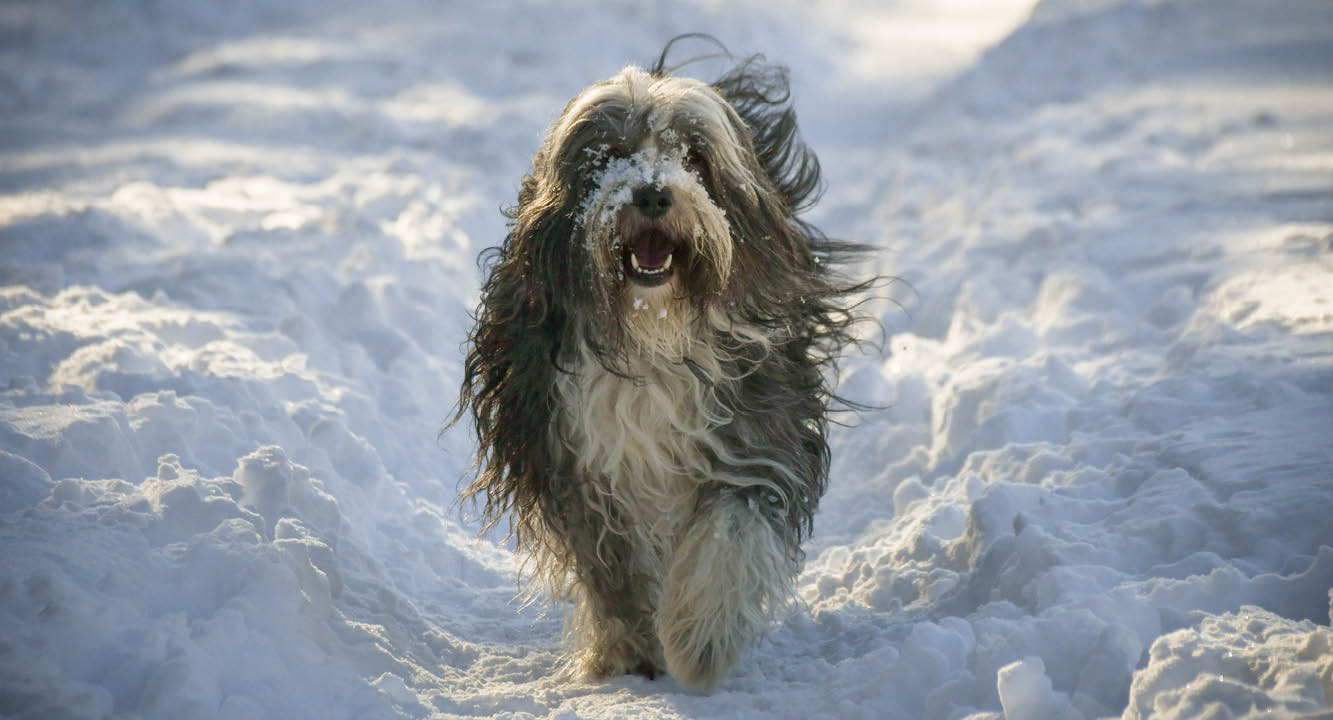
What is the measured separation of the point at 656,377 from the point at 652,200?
58cm

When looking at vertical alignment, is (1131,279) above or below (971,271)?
below

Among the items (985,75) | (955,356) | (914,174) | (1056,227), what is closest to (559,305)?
(955,356)

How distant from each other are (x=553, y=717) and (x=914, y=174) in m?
6.71

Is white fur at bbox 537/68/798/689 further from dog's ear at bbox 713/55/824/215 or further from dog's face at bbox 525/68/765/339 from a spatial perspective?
dog's ear at bbox 713/55/824/215

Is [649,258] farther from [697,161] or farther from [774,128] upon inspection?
[774,128]

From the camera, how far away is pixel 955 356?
19.6ft

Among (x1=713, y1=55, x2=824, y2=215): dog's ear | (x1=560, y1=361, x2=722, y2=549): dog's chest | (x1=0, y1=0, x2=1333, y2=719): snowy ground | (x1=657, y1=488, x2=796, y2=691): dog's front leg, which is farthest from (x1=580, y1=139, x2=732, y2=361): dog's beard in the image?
(x1=0, y1=0, x2=1333, y2=719): snowy ground

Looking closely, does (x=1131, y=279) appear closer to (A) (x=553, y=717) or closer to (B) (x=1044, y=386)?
(B) (x=1044, y=386)

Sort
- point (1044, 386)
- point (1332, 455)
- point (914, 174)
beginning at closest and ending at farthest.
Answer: point (1332, 455)
point (1044, 386)
point (914, 174)

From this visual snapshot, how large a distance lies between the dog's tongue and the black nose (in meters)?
0.10

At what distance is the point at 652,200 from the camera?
3.21 metres

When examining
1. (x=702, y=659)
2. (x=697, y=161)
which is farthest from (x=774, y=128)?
(x=702, y=659)

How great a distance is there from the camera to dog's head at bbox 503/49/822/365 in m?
3.26

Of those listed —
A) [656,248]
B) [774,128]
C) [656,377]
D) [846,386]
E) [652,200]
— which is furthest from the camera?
[846,386]
